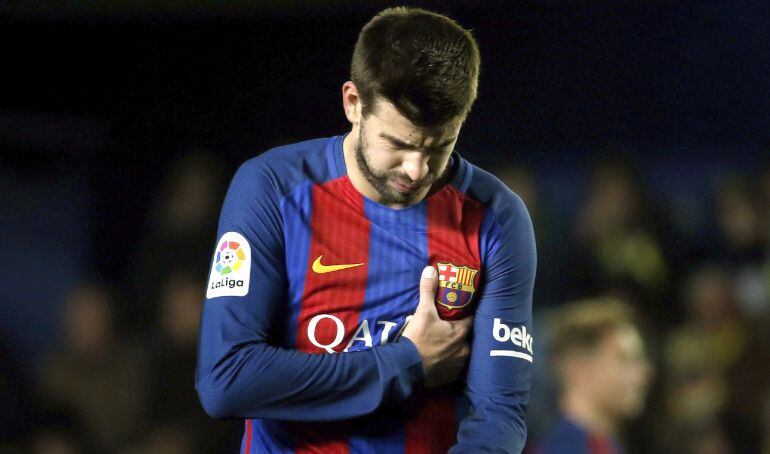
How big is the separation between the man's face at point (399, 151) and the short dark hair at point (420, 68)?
19mm

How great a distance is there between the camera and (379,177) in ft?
5.67

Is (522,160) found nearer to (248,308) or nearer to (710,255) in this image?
(710,255)

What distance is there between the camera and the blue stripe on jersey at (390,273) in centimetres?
173

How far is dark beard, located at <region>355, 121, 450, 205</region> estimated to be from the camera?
5.64 feet

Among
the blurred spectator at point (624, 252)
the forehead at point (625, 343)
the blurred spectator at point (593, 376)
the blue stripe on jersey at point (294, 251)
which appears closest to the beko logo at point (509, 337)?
the blue stripe on jersey at point (294, 251)

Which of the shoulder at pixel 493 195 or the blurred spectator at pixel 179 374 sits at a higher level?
the shoulder at pixel 493 195

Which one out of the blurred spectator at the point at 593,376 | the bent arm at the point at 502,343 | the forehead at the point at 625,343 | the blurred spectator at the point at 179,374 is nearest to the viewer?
the bent arm at the point at 502,343

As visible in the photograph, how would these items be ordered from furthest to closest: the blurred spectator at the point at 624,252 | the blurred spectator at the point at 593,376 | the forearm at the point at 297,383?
the blurred spectator at the point at 624,252 → the blurred spectator at the point at 593,376 → the forearm at the point at 297,383

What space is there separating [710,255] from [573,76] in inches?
51.8

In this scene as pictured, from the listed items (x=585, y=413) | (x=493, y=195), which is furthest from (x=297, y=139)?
(x=493, y=195)

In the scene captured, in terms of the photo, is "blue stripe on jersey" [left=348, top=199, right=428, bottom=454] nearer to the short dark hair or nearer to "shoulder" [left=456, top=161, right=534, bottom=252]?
"shoulder" [left=456, top=161, right=534, bottom=252]

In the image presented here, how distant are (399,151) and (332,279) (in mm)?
275

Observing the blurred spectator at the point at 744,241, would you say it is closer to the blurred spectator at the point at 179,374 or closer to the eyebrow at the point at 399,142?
the blurred spectator at the point at 179,374

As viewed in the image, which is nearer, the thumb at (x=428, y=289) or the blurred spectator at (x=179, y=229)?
the thumb at (x=428, y=289)
